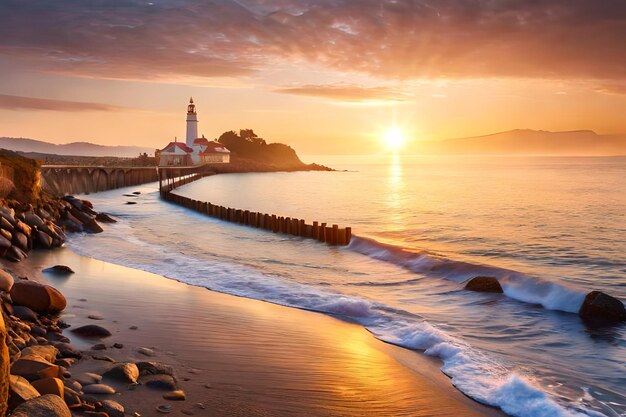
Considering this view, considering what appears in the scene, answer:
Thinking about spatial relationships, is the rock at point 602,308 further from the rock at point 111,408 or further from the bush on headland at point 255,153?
the bush on headland at point 255,153

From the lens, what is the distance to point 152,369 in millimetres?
7059

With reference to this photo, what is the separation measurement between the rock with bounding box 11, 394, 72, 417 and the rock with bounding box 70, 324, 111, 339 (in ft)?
12.4

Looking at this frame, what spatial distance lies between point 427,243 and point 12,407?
86.6 ft

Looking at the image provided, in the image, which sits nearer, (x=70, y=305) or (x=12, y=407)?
(x=12, y=407)

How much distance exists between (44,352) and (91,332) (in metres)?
1.93

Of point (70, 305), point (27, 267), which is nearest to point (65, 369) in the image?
point (70, 305)

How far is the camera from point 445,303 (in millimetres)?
14305

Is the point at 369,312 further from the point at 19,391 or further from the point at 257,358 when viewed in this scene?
the point at 19,391

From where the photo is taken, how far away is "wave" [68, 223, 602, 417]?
24.5ft

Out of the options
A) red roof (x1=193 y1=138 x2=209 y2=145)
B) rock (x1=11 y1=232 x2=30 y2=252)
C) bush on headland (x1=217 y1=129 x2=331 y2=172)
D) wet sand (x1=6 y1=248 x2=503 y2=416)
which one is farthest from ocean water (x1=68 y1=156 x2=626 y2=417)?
bush on headland (x1=217 y1=129 x2=331 y2=172)

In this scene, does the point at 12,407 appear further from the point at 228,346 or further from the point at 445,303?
the point at 445,303

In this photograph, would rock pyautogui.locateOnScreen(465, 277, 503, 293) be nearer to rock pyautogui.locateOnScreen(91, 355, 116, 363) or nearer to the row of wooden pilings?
the row of wooden pilings

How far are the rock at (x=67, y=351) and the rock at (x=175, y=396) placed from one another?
1.69 metres

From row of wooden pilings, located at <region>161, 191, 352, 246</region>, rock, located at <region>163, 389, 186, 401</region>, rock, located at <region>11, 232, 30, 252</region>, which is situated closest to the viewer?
rock, located at <region>163, 389, 186, 401</region>
